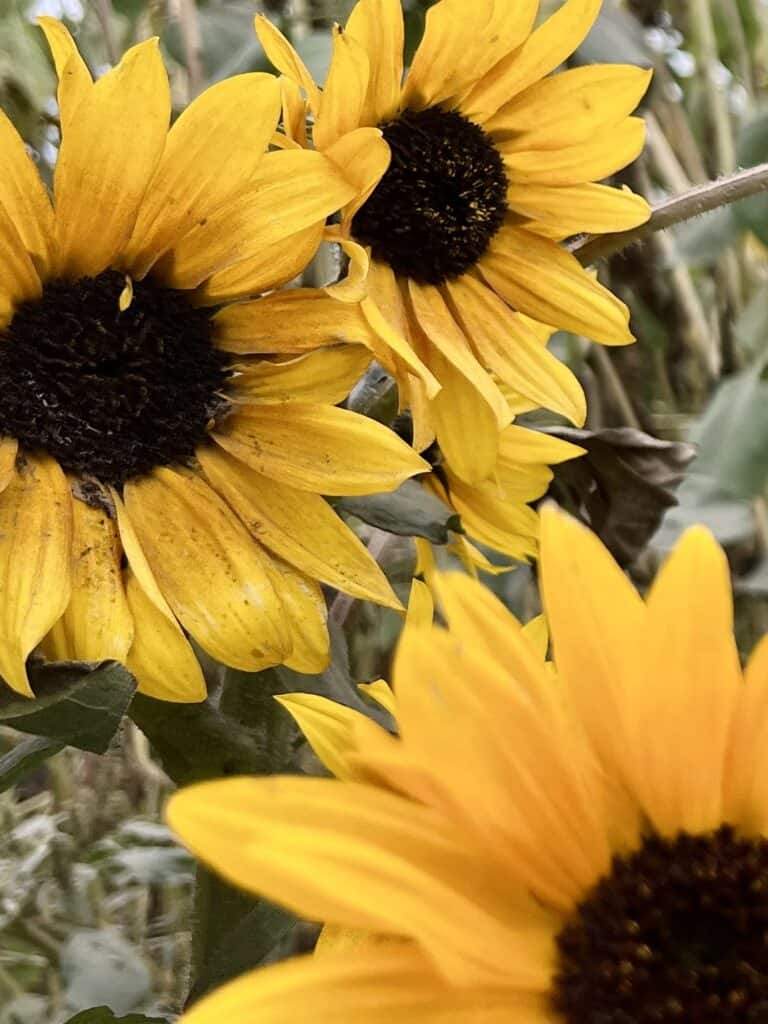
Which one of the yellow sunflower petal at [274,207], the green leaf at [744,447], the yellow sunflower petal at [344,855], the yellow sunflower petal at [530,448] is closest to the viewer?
the yellow sunflower petal at [344,855]

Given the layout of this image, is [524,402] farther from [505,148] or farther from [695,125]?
[695,125]

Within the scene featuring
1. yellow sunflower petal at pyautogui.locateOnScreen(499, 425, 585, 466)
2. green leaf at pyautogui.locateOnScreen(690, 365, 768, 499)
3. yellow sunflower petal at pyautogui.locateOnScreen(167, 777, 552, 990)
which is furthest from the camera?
green leaf at pyautogui.locateOnScreen(690, 365, 768, 499)

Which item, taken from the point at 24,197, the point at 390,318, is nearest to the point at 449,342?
the point at 390,318

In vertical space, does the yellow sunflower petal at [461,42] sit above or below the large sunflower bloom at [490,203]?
above

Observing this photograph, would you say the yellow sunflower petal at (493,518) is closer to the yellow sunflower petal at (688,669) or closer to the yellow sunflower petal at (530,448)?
the yellow sunflower petal at (530,448)

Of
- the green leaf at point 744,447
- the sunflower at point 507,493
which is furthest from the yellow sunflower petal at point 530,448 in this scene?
the green leaf at point 744,447

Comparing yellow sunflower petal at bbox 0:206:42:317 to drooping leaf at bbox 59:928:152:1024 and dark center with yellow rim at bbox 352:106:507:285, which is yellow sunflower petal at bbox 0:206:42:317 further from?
drooping leaf at bbox 59:928:152:1024

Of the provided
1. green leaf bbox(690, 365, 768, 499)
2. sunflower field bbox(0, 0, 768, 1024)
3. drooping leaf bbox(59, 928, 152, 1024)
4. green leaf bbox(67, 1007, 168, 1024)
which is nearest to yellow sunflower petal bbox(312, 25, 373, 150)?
sunflower field bbox(0, 0, 768, 1024)
